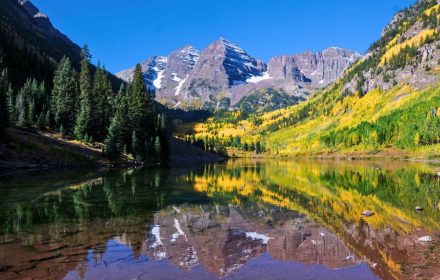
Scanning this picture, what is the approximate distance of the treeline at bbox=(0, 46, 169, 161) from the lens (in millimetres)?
114312

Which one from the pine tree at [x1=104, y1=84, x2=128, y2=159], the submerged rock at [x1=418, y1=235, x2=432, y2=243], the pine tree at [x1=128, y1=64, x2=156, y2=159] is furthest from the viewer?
the pine tree at [x1=128, y1=64, x2=156, y2=159]

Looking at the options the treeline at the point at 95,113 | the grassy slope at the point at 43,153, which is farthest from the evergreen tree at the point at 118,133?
the grassy slope at the point at 43,153

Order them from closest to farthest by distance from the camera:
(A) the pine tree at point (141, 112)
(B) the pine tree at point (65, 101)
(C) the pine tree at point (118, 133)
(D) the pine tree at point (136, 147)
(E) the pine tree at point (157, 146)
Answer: (C) the pine tree at point (118, 133), (D) the pine tree at point (136, 147), (B) the pine tree at point (65, 101), (A) the pine tree at point (141, 112), (E) the pine tree at point (157, 146)

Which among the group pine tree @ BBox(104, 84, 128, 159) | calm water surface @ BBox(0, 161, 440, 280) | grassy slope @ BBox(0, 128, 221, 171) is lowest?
calm water surface @ BBox(0, 161, 440, 280)

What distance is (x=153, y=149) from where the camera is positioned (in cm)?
13075

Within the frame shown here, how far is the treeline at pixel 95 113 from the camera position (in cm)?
11431

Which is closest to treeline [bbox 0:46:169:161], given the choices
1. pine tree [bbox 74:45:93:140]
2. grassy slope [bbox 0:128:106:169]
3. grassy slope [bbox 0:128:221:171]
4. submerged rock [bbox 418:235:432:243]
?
pine tree [bbox 74:45:93:140]

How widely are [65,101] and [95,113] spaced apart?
35.2 ft

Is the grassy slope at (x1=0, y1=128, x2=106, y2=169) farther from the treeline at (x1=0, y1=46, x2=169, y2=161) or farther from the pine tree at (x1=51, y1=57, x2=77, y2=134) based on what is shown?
the pine tree at (x1=51, y1=57, x2=77, y2=134)

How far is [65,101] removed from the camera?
404ft

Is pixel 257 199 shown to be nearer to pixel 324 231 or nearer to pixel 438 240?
pixel 324 231

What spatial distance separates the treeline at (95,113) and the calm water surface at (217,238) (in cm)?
7330

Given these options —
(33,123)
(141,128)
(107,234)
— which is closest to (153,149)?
(141,128)

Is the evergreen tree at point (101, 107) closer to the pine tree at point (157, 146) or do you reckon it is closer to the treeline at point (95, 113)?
the treeline at point (95, 113)
